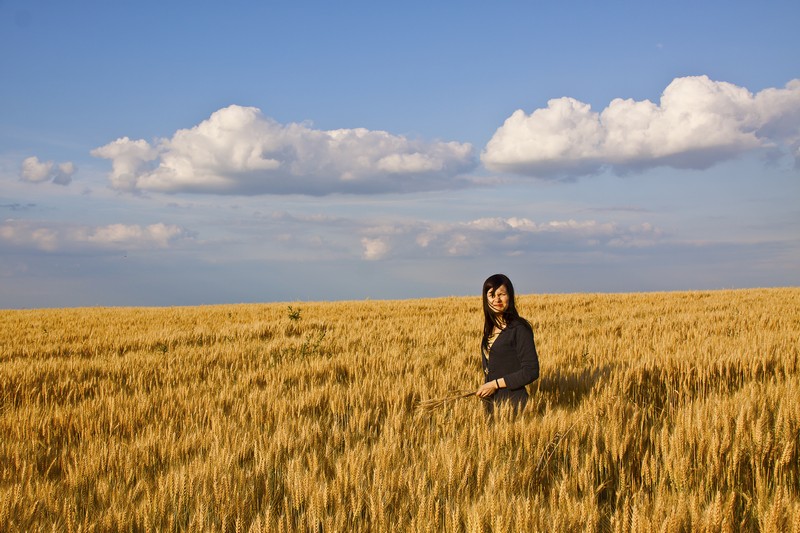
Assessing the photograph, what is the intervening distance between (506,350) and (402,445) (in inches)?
56.2

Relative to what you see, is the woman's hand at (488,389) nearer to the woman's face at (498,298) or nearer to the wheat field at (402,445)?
the wheat field at (402,445)

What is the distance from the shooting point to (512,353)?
4.78 metres

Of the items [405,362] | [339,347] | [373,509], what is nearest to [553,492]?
[373,509]

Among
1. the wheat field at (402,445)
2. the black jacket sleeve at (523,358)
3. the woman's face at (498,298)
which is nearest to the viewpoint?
the wheat field at (402,445)

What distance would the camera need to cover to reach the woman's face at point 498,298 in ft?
15.5

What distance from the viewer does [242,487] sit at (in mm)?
3006

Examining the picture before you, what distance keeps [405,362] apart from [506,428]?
3.49 m

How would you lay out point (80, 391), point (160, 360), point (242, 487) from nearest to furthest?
point (242, 487), point (80, 391), point (160, 360)

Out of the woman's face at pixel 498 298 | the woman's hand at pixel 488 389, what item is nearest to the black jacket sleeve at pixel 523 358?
the woman's hand at pixel 488 389

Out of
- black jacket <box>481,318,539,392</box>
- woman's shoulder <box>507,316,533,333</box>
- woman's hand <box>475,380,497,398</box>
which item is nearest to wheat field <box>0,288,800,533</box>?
woman's hand <box>475,380,497,398</box>

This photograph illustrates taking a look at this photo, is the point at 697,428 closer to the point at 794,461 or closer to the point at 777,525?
the point at 794,461

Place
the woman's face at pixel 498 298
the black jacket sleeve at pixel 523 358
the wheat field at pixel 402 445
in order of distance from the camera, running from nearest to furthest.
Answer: the wheat field at pixel 402 445, the black jacket sleeve at pixel 523 358, the woman's face at pixel 498 298

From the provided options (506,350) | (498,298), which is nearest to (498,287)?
(498,298)

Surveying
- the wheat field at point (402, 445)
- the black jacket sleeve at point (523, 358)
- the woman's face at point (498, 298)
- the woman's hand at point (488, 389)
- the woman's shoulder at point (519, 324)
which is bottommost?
the wheat field at point (402, 445)
